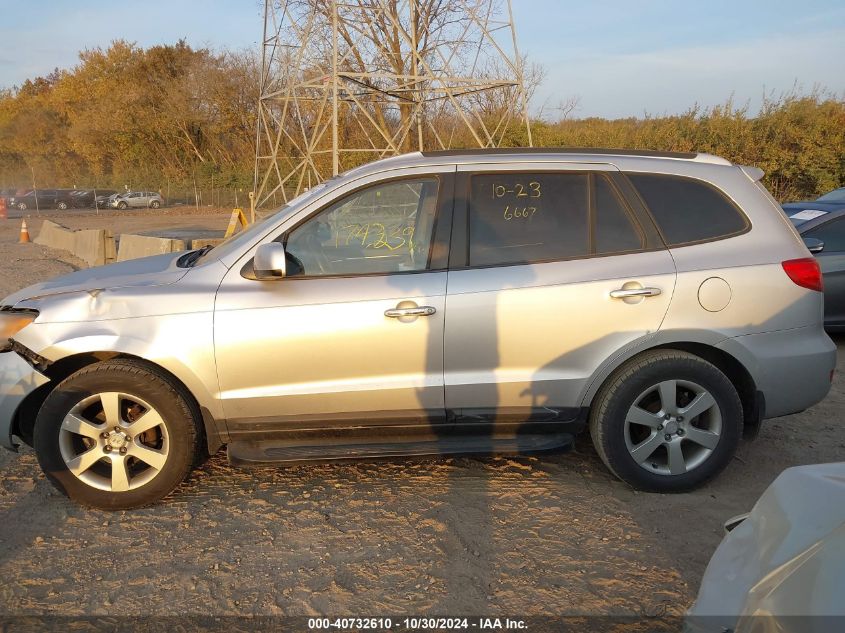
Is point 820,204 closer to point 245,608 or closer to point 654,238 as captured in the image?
point 654,238

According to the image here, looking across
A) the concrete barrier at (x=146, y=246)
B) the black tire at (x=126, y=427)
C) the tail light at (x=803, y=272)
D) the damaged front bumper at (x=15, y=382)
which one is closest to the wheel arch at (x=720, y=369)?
the tail light at (x=803, y=272)

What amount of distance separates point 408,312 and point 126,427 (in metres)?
1.60

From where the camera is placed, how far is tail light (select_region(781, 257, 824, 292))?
377cm

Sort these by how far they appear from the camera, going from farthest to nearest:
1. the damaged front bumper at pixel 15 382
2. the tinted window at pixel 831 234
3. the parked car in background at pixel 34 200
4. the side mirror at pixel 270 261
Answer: the parked car in background at pixel 34 200, the tinted window at pixel 831 234, the damaged front bumper at pixel 15 382, the side mirror at pixel 270 261

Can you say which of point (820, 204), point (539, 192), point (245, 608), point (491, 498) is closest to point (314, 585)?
point (245, 608)

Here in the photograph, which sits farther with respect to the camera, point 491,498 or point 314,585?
point 491,498

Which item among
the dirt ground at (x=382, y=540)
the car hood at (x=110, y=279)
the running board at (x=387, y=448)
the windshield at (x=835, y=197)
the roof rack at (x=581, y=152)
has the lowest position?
the dirt ground at (x=382, y=540)

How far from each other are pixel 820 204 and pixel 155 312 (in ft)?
24.2

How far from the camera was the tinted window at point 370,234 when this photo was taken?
379 cm

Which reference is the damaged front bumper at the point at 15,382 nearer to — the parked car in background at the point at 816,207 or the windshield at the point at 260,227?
the windshield at the point at 260,227

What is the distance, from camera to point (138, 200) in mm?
43281

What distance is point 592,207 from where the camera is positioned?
12.7 feet

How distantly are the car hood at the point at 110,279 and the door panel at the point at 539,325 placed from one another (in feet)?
5.18

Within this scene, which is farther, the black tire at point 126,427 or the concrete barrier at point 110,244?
the concrete barrier at point 110,244
